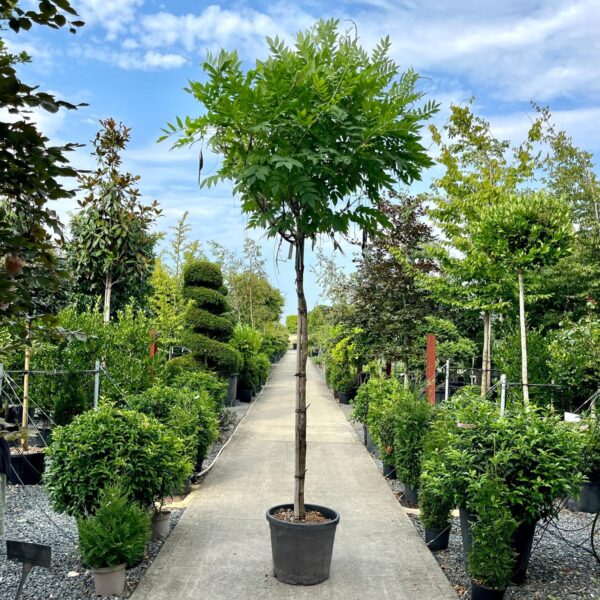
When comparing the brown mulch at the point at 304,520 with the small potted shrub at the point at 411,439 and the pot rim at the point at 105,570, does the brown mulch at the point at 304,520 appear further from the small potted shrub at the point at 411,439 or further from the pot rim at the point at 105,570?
the small potted shrub at the point at 411,439

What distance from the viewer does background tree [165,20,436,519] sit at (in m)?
3.82

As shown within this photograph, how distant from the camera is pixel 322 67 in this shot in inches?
158

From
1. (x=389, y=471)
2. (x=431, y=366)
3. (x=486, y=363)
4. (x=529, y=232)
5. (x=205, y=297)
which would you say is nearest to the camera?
(x=529, y=232)

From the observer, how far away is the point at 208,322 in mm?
12938

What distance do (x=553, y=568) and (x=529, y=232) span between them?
3.57m

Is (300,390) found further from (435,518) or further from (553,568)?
(553,568)

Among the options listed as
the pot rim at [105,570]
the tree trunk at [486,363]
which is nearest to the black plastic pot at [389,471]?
the tree trunk at [486,363]

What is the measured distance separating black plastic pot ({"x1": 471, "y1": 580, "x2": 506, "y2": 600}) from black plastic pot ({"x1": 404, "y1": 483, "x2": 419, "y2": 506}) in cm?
237

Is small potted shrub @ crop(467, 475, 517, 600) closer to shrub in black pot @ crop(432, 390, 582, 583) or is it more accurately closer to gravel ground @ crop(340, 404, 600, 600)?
shrub in black pot @ crop(432, 390, 582, 583)

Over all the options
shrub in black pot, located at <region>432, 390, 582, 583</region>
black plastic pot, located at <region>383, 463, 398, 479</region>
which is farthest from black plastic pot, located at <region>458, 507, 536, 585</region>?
black plastic pot, located at <region>383, 463, 398, 479</region>

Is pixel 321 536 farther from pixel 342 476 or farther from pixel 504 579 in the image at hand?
pixel 342 476

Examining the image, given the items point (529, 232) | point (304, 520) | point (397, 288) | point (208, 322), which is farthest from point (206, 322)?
point (304, 520)

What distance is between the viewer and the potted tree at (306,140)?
383cm

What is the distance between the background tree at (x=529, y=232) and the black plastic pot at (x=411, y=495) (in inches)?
62.1
